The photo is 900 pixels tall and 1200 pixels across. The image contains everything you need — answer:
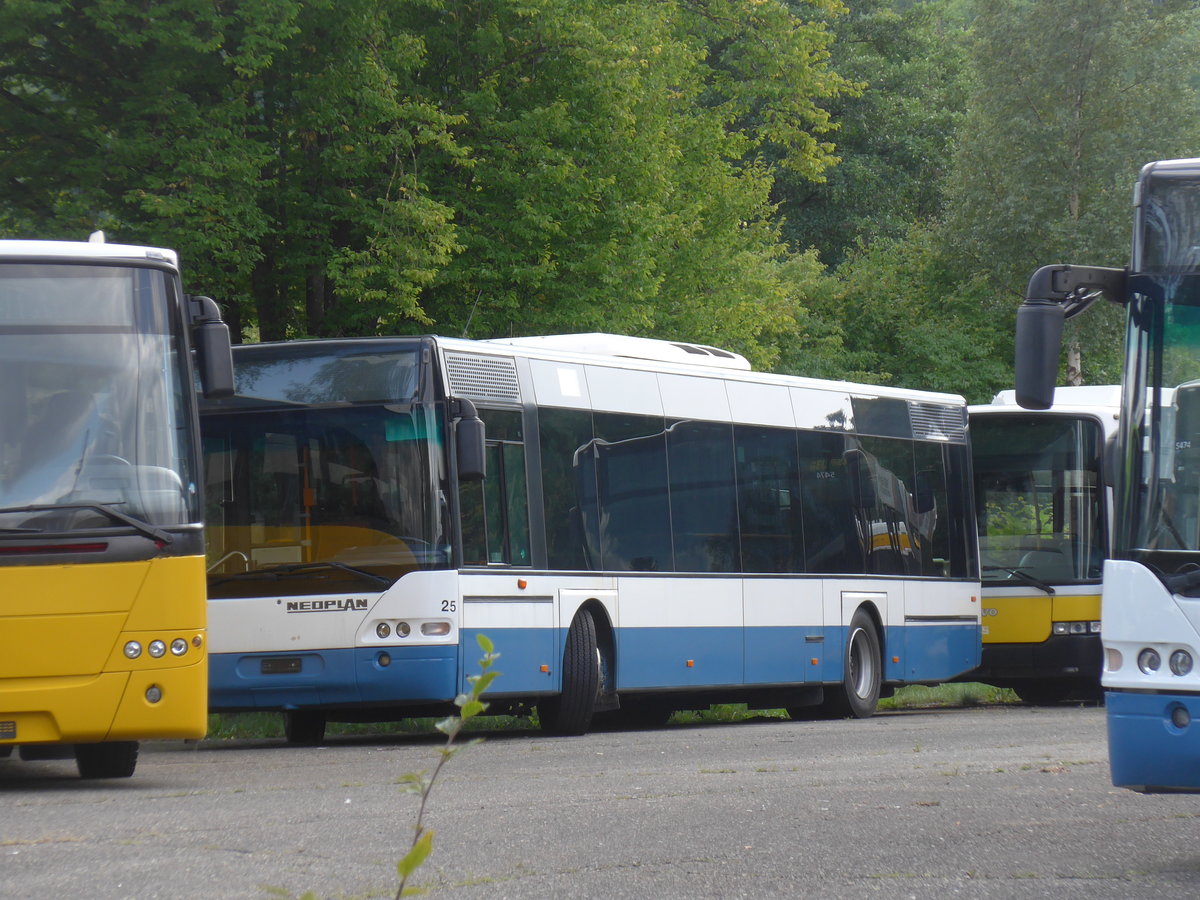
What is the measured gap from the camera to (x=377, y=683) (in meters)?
13.3

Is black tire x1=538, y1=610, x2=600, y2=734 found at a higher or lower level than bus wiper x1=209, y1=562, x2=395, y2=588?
lower

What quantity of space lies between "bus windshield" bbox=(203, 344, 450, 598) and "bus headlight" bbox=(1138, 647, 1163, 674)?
273 inches

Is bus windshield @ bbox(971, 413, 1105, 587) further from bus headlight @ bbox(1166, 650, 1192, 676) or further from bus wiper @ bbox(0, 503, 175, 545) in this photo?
bus headlight @ bbox(1166, 650, 1192, 676)

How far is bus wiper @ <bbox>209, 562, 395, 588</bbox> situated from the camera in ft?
44.0

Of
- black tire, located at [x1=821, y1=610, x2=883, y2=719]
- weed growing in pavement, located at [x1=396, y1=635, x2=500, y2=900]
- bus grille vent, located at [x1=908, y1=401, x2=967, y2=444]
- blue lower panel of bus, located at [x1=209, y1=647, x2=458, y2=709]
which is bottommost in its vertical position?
black tire, located at [x1=821, y1=610, x2=883, y2=719]

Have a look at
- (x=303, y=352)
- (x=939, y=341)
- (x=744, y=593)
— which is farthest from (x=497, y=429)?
(x=939, y=341)

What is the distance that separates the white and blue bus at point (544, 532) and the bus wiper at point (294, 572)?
0.05ft

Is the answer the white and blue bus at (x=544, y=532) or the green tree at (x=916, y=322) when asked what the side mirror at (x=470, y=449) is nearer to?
the white and blue bus at (x=544, y=532)

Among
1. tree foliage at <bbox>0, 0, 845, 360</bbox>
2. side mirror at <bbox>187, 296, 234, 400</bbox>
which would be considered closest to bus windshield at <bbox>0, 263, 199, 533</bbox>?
side mirror at <bbox>187, 296, 234, 400</bbox>

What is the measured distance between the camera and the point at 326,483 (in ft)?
44.4

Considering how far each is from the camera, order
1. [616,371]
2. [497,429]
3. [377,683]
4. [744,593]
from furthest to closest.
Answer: [744,593] < [616,371] < [497,429] < [377,683]

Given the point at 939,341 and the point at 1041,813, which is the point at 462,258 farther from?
the point at 939,341

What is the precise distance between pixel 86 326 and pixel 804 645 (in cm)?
906

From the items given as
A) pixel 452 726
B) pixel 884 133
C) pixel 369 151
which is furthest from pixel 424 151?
pixel 884 133
